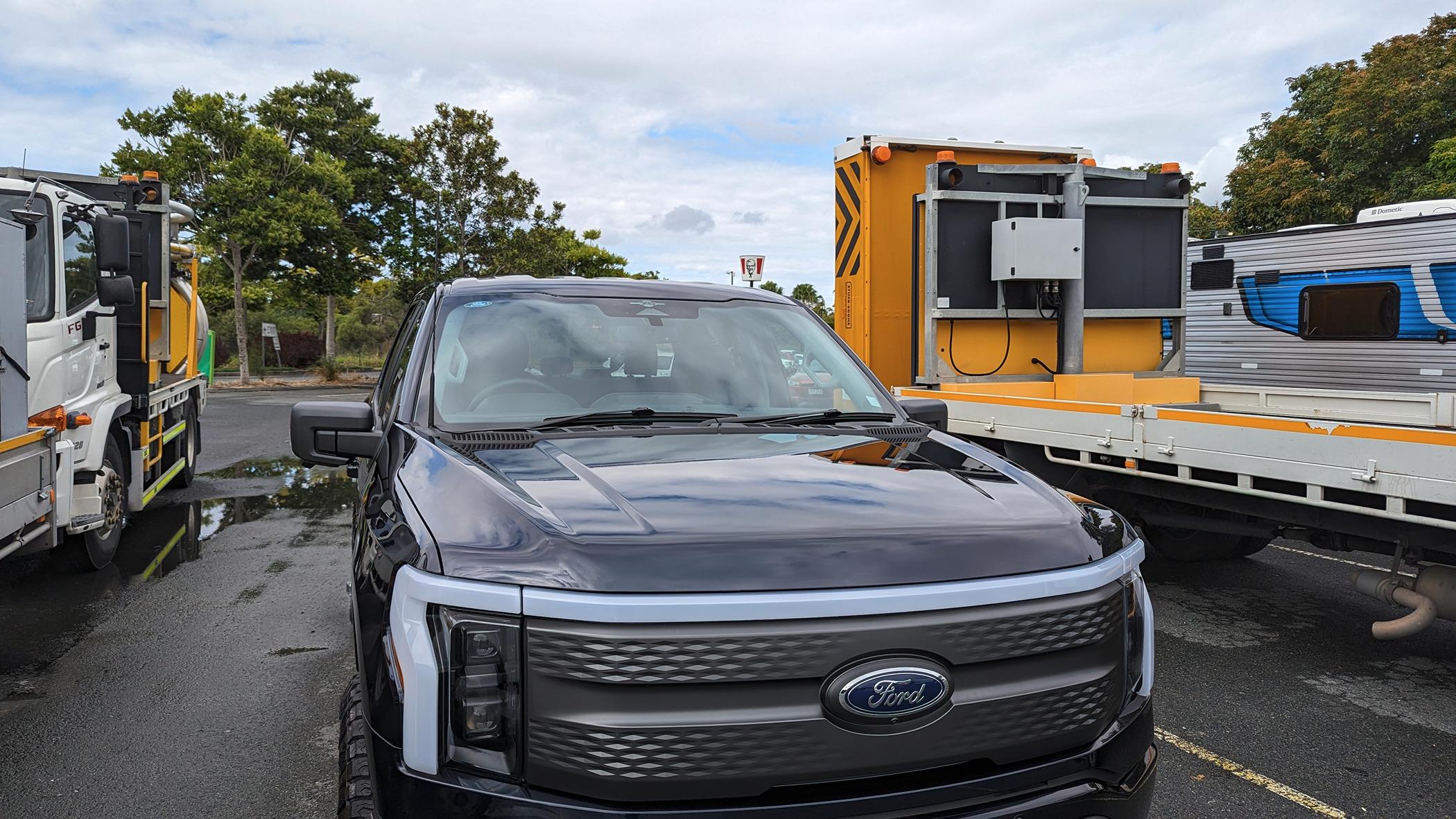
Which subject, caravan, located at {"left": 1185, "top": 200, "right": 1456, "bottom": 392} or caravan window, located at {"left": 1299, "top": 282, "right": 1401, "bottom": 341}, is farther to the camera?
caravan window, located at {"left": 1299, "top": 282, "right": 1401, "bottom": 341}

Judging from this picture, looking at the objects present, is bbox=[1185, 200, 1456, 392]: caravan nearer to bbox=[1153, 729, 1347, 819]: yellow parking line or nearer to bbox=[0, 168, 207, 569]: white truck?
bbox=[1153, 729, 1347, 819]: yellow parking line

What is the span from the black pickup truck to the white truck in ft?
12.5

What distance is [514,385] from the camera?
3170 mm

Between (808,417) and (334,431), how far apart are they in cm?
146

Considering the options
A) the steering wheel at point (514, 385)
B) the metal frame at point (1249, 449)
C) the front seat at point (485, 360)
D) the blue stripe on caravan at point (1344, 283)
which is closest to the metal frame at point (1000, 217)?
the metal frame at point (1249, 449)

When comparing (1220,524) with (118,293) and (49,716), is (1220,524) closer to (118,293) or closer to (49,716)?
(49,716)

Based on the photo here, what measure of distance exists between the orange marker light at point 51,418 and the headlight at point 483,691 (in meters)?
5.42

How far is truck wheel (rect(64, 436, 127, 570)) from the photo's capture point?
22.4 ft

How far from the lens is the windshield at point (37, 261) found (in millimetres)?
6422

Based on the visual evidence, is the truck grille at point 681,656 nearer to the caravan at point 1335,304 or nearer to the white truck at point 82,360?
the white truck at point 82,360

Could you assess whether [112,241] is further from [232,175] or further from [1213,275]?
[232,175]

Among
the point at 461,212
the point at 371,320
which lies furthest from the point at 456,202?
the point at 371,320

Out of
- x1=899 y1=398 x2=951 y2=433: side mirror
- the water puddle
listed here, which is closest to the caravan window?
x1=899 y1=398 x2=951 y2=433: side mirror

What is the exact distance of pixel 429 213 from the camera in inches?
1271
